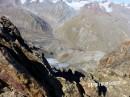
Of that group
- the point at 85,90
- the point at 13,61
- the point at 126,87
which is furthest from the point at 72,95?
the point at 126,87

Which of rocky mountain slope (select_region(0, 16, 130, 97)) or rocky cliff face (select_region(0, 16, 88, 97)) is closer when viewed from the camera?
rocky cliff face (select_region(0, 16, 88, 97))

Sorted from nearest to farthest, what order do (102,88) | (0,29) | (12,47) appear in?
(12,47), (0,29), (102,88)

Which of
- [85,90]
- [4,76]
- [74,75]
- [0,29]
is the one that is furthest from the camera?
[74,75]

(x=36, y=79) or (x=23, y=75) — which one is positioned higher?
(x=23, y=75)

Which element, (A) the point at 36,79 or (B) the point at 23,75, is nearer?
(B) the point at 23,75

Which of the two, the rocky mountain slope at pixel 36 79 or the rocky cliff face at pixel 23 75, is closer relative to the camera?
A: the rocky cliff face at pixel 23 75

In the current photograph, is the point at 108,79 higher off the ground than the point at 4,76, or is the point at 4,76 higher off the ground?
the point at 4,76

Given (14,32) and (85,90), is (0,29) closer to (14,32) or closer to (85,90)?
(14,32)

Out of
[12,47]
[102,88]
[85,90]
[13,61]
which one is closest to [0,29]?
[12,47]

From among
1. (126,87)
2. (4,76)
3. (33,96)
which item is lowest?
(126,87)

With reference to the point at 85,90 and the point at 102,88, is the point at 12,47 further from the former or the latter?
the point at 102,88

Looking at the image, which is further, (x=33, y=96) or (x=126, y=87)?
(x=126, y=87)
